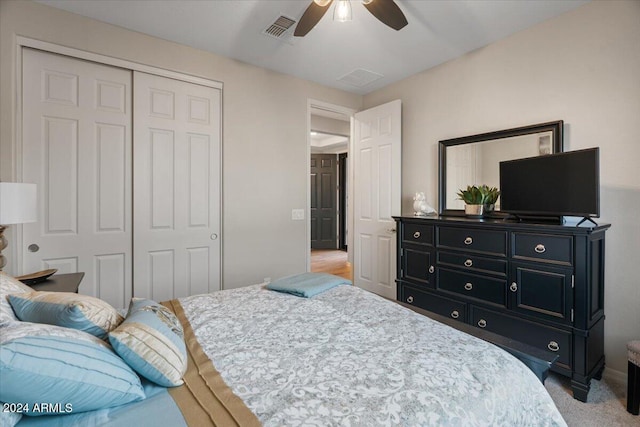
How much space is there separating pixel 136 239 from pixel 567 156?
3.44m

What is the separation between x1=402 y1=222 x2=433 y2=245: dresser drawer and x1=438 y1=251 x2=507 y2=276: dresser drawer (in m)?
0.18

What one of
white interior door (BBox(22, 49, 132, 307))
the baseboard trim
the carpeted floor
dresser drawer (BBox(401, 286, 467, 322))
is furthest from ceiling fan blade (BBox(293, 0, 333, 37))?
the baseboard trim

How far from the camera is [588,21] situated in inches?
88.0

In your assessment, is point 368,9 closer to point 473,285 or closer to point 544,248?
point 544,248

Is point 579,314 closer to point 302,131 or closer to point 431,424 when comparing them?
point 431,424

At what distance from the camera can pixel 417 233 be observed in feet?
9.27

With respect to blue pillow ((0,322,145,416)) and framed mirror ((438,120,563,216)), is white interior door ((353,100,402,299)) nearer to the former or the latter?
framed mirror ((438,120,563,216))

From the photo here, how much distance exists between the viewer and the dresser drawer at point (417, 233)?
2.72 m

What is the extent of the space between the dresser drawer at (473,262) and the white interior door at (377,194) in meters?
1.02

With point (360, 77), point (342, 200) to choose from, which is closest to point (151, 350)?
point (360, 77)

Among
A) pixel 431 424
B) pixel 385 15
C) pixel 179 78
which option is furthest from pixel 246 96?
pixel 431 424

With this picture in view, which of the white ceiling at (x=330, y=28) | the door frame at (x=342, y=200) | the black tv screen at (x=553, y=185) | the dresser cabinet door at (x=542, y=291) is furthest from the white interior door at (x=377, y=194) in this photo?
the door frame at (x=342, y=200)

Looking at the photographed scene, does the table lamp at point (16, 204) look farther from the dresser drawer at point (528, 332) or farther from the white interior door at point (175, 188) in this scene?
the dresser drawer at point (528, 332)

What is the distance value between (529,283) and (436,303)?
31.0 inches
